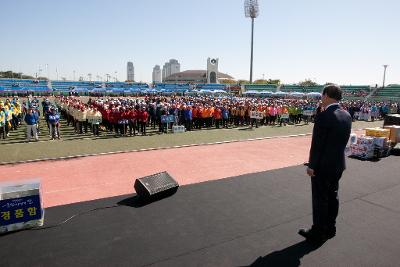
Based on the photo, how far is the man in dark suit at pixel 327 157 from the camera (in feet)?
14.9

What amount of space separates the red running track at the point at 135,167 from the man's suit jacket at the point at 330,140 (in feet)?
14.7

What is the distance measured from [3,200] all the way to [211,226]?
362 cm

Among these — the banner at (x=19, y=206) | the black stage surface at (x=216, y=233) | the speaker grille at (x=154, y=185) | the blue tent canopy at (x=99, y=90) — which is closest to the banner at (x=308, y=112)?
the black stage surface at (x=216, y=233)

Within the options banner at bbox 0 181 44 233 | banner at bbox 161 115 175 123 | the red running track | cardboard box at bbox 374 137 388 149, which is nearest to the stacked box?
cardboard box at bbox 374 137 388 149

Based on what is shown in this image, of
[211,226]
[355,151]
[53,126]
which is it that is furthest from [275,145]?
[53,126]

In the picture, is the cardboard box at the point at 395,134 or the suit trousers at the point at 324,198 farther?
the cardboard box at the point at 395,134

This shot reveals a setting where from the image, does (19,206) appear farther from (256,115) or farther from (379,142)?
(256,115)

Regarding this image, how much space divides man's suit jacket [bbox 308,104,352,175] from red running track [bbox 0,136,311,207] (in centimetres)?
448

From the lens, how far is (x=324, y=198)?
472cm

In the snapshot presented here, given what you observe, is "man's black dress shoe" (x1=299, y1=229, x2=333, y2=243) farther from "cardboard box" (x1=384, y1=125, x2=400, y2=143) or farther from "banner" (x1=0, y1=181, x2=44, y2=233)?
"cardboard box" (x1=384, y1=125, x2=400, y2=143)

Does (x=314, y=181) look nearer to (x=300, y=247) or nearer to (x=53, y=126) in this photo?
(x=300, y=247)

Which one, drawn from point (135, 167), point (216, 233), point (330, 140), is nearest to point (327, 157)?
point (330, 140)

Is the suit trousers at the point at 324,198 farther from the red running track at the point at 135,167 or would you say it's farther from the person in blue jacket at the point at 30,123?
the person in blue jacket at the point at 30,123

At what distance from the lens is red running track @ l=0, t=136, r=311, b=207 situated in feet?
25.8
